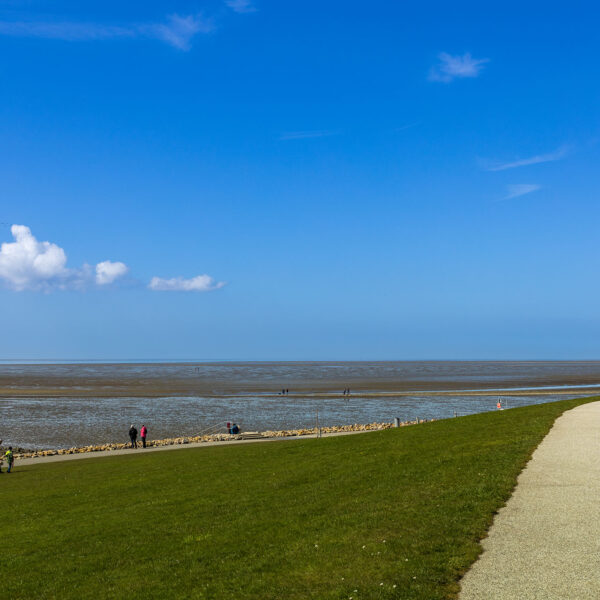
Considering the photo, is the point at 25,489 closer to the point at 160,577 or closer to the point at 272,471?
the point at 272,471

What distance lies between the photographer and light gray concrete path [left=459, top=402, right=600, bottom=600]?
8.04 metres

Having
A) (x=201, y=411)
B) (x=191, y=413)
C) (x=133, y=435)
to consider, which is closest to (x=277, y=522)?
(x=133, y=435)

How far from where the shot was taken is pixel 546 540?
9.79 m

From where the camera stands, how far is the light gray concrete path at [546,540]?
8.04m

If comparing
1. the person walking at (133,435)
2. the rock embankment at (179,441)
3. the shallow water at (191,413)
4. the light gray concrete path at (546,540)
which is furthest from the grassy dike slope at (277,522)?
the shallow water at (191,413)

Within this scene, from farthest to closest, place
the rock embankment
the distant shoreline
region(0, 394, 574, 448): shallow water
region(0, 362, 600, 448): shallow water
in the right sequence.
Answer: the distant shoreline, region(0, 362, 600, 448): shallow water, region(0, 394, 574, 448): shallow water, the rock embankment

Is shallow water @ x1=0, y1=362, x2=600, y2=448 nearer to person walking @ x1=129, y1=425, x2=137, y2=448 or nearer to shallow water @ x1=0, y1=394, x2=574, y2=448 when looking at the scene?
shallow water @ x1=0, y1=394, x2=574, y2=448

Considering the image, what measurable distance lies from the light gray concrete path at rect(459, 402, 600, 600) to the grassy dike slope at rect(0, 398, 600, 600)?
39 centimetres

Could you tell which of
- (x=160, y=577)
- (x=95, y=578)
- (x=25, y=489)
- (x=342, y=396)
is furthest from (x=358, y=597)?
(x=342, y=396)

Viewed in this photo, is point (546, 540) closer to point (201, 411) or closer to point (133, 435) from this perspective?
point (133, 435)

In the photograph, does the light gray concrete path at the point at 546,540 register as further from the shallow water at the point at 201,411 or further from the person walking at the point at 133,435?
the shallow water at the point at 201,411

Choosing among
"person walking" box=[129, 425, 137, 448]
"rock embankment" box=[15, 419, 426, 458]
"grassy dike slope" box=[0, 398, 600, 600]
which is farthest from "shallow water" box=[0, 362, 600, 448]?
"grassy dike slope" box=[0, 398, 600, 600]

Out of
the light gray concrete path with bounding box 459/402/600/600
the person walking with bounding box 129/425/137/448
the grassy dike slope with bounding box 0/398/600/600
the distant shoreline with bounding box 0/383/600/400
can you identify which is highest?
the light gray concrete path with bounding box 459/402/600/600

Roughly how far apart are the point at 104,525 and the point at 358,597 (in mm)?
9650
